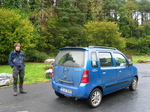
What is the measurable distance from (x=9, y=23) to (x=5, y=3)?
49.2 ft

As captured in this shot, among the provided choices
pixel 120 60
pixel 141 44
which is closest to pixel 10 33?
pixel 120 60

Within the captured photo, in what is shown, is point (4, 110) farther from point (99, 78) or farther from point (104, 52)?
point (104, 52)

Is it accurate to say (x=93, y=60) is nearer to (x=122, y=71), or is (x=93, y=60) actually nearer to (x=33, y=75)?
(x=122, y=71)

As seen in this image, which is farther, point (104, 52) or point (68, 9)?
point (68, 9)

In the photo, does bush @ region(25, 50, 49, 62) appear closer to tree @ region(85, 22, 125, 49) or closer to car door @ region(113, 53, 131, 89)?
tree @ region(85, 22, 125, 49)

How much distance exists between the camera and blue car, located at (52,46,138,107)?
13.0 feet

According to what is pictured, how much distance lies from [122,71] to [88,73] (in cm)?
187

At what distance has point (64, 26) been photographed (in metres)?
31.2

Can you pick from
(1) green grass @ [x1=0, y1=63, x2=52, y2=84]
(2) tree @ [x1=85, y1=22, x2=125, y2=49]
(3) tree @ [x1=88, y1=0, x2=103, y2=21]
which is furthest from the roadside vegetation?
(3) tree @ [x1=88, y1=0, x2=103, y2=21]

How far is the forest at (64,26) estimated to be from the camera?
52.4 ft

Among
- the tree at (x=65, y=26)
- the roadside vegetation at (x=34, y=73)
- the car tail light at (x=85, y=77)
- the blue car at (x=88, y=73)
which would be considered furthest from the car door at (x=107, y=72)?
the tree at (x=65, y=26)

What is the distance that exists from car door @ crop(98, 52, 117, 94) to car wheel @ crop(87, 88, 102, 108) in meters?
0.30

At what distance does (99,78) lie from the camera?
13.9 ft

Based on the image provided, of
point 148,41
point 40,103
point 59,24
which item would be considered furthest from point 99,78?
point 148,41
